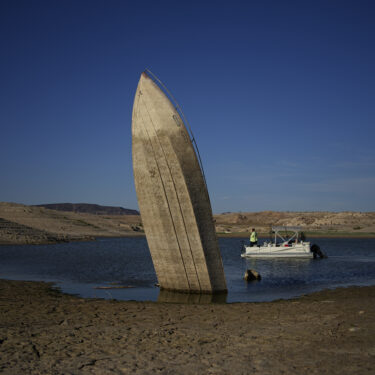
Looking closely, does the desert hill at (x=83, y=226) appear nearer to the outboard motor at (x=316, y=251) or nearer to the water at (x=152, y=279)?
the water at (x=152, y=279)

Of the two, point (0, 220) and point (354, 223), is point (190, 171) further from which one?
point (354, 223)

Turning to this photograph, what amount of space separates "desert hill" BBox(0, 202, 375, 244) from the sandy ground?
3931cm

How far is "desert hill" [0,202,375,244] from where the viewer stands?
5110 cm

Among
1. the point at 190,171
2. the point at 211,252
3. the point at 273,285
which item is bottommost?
the point at 273,285

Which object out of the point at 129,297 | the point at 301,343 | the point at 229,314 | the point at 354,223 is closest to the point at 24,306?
the point at 129,297

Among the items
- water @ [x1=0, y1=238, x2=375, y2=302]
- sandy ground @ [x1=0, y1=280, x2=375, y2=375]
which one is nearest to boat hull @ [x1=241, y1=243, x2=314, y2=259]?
water @ [x1=0, y1=238, x2=375, y2=302]

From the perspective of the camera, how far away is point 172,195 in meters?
14.1

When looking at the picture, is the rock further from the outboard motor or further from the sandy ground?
the outboard motor

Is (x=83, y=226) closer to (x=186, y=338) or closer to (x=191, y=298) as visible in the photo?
(x=191, y=298)

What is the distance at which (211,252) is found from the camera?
14227mm

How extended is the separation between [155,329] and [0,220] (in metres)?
51.3

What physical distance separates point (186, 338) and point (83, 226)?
68268mm

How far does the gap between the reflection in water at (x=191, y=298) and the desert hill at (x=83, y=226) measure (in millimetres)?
35749

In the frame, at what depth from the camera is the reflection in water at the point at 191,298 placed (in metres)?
13.4
